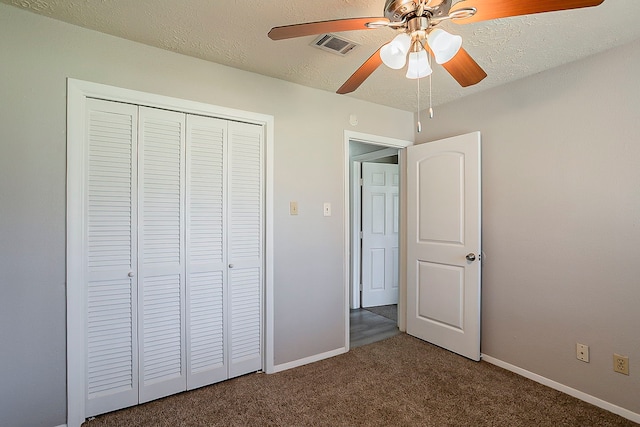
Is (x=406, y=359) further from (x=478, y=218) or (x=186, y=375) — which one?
(x=186, y=375)

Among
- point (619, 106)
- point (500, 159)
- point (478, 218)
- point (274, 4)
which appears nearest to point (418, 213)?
point (478, 218)

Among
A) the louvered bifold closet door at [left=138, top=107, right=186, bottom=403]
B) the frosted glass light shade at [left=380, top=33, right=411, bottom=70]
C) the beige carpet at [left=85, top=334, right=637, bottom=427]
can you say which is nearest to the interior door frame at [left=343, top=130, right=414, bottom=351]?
the beige carpet at [left=85, top=334, right=637, bottom=427]

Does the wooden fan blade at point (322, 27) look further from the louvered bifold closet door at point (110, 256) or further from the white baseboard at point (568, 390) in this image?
the white baseboard at point (568, 390)

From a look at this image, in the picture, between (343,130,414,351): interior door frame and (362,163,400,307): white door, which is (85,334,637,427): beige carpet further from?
(362,163,400,307): white door

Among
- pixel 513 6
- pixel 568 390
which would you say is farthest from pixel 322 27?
pixel 568 390

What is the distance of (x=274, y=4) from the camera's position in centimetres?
160

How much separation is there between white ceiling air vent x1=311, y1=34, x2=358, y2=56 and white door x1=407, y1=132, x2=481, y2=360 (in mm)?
1358

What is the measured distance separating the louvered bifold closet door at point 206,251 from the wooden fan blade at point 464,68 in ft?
5.09

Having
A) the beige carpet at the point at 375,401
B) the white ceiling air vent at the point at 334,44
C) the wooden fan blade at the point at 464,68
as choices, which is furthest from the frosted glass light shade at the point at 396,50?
the beige carpet at the point at 375,401

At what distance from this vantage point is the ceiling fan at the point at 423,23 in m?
1.12

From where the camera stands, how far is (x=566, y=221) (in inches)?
86.7

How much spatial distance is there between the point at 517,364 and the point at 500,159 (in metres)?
1.64

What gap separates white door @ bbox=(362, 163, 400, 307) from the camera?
166 inches

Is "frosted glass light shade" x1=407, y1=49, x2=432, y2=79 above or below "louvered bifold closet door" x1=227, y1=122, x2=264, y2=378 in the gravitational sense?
above
